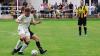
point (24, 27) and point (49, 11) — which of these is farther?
point (49, 11)

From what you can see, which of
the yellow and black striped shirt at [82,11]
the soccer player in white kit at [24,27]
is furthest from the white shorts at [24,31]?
the yellow and black striped shirt at [82,11]

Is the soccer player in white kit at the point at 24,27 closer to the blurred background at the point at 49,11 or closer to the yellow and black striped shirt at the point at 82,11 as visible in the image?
the yellow and black striped shirt at the point at 82,11

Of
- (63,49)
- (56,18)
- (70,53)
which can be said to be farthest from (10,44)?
(56,18)

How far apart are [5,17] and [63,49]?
2863 centimetres

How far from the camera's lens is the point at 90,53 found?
1647cm

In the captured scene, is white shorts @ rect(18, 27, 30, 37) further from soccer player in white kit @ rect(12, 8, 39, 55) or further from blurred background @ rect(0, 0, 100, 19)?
blurred background @ rect(0, 0, 100, 19)

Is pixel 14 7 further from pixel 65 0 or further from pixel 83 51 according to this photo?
pixel 83 51

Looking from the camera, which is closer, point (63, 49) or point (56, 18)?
point (63, 49)

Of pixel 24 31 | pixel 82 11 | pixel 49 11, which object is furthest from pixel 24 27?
pixel 49 11

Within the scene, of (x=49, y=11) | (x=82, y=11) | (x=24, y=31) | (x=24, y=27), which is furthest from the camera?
(x=49, y=11)

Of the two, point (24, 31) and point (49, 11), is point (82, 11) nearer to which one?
point (24, 31)

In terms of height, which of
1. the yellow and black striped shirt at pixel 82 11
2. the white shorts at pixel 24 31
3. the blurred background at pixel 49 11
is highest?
the yellow and black striped shirt at pixel 82 11

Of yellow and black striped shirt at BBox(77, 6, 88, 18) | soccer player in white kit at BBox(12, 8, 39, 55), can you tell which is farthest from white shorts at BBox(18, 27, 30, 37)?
yellow and black striped shirt at BBox(77, 6, 88, 18)

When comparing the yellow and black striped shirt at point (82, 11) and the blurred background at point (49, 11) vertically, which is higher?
the yellow and black striped shirt at point (82, 11)
